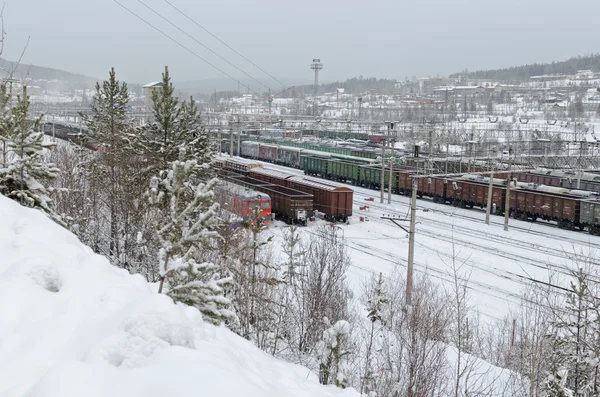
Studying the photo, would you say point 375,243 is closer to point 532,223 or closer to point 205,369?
point 532,223

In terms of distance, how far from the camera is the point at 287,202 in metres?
32.3

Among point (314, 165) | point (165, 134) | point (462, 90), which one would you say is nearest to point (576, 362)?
point (165, 134)

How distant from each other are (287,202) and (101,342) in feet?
90.9

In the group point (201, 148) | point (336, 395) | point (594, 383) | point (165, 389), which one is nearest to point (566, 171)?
point (201, 148)

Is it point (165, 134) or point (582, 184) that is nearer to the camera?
point (165, 134)

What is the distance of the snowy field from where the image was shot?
838 inches

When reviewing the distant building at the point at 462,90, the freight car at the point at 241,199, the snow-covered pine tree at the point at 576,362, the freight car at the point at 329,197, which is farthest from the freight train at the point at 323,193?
the distant building at the point at 462,90

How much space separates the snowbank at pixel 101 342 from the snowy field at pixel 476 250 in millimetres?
13255

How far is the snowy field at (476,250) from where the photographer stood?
21.3m

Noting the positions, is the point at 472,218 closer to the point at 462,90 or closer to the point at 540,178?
the point at 540,178

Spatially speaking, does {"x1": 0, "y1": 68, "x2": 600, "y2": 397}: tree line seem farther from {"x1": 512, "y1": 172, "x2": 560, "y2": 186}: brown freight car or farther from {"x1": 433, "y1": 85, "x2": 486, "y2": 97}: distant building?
{"x1": 433, "y1": 85, "x2": 486, "y2": 97}: distant building

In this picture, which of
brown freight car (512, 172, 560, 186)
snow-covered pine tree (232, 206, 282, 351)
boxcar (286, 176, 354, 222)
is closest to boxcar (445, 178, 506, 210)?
boxcar (286, 176, 354, 222)

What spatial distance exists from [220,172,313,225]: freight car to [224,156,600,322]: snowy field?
2.62 feet

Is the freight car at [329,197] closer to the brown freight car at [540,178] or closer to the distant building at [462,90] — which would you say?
the brown freight car at [540,178]
